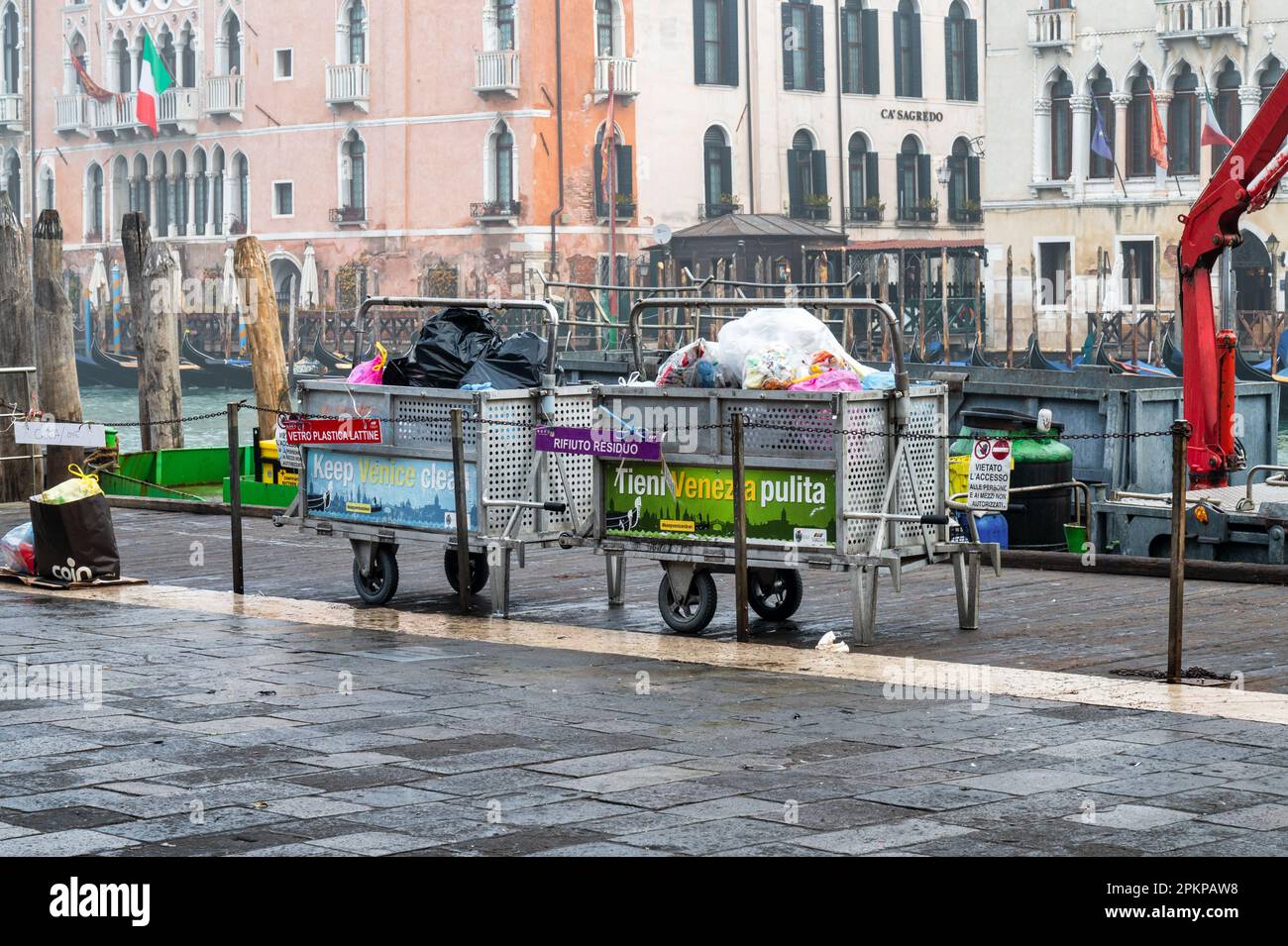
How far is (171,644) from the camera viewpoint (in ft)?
37.6

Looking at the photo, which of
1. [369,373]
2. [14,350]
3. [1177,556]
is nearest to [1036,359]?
[14,350]

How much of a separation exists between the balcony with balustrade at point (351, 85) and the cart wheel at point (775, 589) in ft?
147

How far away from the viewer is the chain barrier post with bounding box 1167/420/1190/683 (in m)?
10.0

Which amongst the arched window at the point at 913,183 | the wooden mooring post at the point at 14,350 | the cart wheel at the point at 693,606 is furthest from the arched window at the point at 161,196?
the cart wheel at the point at 693,606

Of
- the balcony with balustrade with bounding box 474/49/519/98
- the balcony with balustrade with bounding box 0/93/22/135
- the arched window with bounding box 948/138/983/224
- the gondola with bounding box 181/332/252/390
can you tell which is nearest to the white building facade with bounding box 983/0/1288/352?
the balcony with balustrade with bounding box 474/49/519/98

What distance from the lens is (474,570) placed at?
13.6m

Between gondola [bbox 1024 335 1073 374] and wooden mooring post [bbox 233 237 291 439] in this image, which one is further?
gondola [bbox 1024 335 1073 374]

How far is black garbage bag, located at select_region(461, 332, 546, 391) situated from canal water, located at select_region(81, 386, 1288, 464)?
120 feet

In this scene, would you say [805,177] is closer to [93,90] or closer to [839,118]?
[839,118]

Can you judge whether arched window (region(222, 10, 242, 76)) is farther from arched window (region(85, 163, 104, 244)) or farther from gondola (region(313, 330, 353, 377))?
gondola (region(313, 330, 353, 377))

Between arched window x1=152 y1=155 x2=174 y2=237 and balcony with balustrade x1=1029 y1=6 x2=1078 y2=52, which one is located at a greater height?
balcony with balustrade x1=1029 y1=6 x2=1078 y2=52

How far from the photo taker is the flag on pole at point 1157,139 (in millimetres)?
45094

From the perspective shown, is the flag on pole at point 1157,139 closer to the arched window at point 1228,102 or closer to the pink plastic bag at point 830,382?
the arched window at point 1228,102
